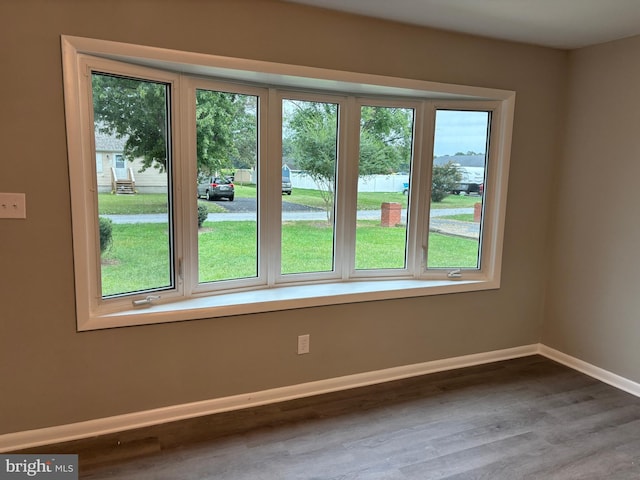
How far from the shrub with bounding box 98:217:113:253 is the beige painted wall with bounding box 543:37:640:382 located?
3151 millimetres

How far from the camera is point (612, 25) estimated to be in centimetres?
268

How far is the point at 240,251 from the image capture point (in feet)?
9.46

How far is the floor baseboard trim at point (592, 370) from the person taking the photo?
9.78ft

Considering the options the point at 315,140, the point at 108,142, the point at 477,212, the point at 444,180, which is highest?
the point at 315,140

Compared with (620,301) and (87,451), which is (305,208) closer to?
(87,451)

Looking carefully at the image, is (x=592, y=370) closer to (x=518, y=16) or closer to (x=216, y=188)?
(x=518, y=16)

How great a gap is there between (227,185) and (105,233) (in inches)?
30.3

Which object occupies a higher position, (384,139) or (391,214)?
(384,139)

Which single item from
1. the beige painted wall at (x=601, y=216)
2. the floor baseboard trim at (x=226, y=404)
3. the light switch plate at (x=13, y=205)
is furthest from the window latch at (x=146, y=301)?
the beige painted wall at (x=601, y=216)

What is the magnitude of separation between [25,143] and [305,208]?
1.63m

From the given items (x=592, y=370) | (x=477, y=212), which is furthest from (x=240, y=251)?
(x=592, y=370)

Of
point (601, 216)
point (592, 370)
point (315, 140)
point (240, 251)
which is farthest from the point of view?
point (592, 370)

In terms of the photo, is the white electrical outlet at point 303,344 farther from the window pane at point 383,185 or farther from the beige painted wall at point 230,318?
the window pane at point 383,185

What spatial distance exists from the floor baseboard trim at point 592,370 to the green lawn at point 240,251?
0.98m
